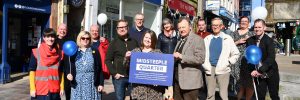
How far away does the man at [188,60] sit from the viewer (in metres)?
4.89

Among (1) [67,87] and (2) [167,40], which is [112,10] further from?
(1) [67,87]

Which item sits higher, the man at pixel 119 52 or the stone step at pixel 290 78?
the man at pixel 119 52

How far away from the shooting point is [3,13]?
9734mm

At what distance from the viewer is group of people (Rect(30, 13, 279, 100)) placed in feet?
15.1

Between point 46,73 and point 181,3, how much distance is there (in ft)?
57.1

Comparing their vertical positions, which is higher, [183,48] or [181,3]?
[181,3]

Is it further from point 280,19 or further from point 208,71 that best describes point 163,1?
point 280,19

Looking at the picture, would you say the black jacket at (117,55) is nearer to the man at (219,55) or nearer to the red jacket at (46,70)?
the red jacket at (46,70)

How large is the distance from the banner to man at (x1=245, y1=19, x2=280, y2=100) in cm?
159

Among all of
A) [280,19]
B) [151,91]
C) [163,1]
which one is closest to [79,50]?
[151,91]

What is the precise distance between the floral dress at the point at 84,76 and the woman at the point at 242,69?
2.66 metres

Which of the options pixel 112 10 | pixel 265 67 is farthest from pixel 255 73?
pixel 112 10

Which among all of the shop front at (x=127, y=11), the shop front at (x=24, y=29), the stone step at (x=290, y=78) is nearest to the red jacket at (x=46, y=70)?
the stone step at (x=290, y=78)

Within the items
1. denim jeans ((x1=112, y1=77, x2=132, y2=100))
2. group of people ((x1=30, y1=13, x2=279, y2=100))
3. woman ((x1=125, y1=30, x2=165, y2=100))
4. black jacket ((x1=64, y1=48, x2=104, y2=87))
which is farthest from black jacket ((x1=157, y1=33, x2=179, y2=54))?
black jacket ((x1=64, y1=48, x2=104, y2=87))
